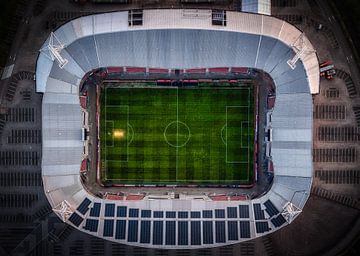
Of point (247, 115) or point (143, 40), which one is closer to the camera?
point (143, 40)

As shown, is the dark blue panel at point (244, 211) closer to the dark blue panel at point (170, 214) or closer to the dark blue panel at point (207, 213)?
the dark blue panel at point (207, 213)

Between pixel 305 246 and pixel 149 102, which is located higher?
pixel 149 102

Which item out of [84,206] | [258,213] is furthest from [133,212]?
[258,213]

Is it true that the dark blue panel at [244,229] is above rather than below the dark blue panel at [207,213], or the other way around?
below

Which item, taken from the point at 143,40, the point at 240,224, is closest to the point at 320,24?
the point at 143,40

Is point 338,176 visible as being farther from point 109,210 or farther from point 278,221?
point 109,210

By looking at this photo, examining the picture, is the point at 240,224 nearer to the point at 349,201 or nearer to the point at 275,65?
the point at 349,201

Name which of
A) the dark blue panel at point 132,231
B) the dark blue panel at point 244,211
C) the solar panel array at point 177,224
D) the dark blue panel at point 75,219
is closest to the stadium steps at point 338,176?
the solar panel array at point 177,224
